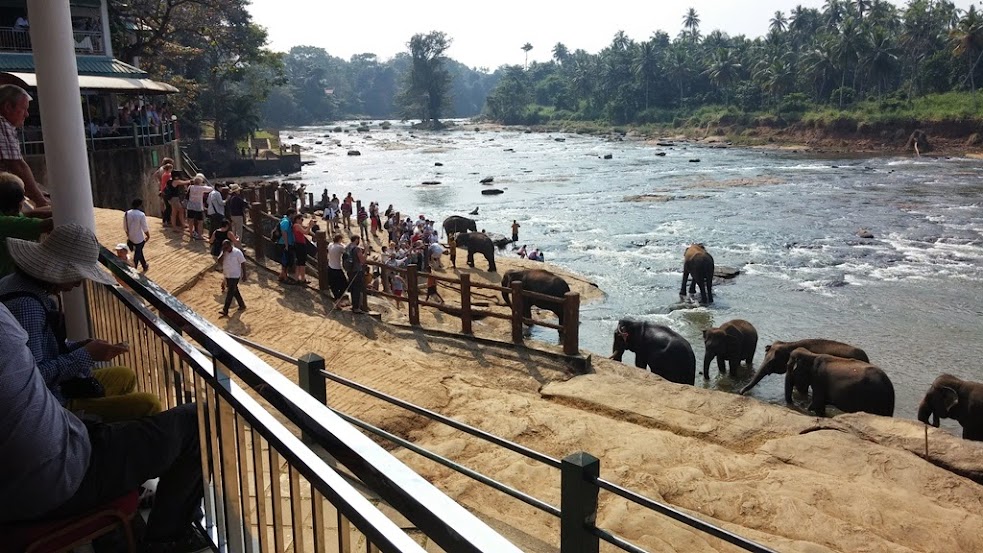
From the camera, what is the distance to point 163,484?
294 cm

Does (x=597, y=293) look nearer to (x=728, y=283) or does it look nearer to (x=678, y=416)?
(x=728, y=283)

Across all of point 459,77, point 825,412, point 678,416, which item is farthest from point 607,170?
point 459,77

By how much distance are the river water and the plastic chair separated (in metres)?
13.1

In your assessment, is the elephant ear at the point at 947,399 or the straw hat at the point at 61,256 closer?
the straw hat at the point at 61,256

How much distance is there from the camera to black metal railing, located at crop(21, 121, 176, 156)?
20109mm

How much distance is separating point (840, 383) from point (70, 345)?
39.7ft

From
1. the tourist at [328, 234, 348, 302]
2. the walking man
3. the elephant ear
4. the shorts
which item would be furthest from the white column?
the elephant ear

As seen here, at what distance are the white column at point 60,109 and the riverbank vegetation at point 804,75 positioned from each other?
209 ft

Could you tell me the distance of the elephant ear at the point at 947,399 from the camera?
38.2 ft

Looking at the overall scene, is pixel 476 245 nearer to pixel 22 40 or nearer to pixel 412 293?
pixel 412 293

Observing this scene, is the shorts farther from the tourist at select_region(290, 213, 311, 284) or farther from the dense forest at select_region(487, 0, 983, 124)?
the dense forest at select_region(487, 0, 983, 124)

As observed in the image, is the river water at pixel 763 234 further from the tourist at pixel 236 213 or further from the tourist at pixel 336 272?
the tourist at pixel 236 213

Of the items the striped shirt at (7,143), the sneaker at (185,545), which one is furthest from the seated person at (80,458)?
the striped shirt at (7,143)

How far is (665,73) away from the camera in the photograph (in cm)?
9206
